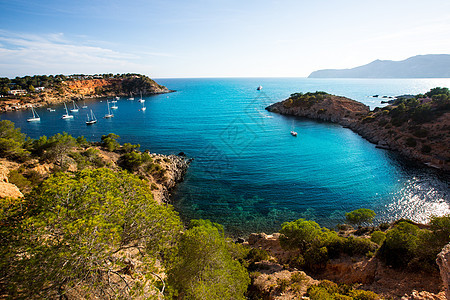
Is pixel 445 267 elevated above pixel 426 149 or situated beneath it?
elevated above

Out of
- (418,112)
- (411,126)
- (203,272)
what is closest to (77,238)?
(203,272)

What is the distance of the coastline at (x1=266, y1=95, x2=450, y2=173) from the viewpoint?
174 ft

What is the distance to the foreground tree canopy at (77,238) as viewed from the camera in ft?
30.5

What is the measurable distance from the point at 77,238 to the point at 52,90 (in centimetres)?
18760

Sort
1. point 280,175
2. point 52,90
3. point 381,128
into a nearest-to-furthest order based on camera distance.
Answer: point 280,175
point 381,128
point 52,90

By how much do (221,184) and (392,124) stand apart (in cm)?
6569

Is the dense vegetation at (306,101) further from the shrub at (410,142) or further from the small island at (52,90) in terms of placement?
the small island at (52,90)

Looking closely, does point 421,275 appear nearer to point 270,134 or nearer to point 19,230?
point 19,230

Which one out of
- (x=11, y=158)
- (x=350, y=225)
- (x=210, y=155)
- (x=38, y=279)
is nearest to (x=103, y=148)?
(x=11, y=158)

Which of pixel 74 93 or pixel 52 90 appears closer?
pixel 52 90

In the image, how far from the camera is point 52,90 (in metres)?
150

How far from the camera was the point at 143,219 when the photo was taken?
1308cm

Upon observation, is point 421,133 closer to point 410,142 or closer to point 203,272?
point 410,142

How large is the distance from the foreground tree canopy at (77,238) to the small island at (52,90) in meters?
149
